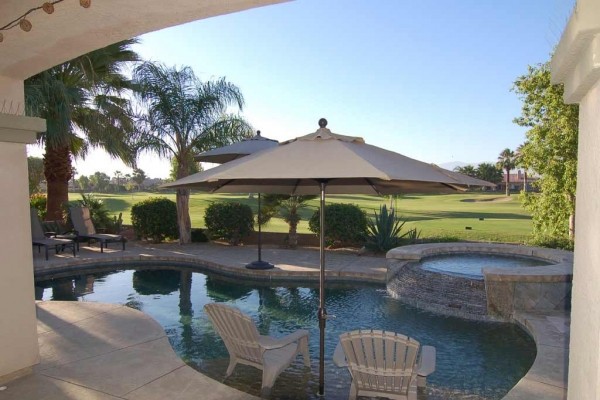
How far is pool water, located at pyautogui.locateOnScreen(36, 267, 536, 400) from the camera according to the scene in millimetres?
4922

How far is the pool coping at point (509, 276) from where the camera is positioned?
4375mm

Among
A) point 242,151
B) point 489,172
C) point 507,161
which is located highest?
point 507,161

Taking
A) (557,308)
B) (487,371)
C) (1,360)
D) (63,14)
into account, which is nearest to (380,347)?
(487,371)

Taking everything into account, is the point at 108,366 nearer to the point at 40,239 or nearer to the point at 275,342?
the point at 275,342

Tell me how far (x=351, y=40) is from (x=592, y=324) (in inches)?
470

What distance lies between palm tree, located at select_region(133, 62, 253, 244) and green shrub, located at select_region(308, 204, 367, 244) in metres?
4.87

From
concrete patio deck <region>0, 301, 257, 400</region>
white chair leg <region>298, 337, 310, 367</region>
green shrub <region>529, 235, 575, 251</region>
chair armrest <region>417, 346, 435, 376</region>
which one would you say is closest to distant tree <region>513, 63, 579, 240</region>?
green shrub <region>529, 235, 575, 251</region>

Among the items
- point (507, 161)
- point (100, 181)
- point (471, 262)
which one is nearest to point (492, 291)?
point (471, 262)

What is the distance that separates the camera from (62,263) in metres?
11.5

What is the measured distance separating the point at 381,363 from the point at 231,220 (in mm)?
11844

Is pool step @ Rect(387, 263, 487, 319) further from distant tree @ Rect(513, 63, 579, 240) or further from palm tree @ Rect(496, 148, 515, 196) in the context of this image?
palm tree @ Rect(496, 148, 515, 196)

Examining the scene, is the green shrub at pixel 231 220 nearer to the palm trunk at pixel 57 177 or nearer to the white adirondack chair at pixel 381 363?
the palm trunk at pixel 57 177

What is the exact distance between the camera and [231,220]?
15492mm

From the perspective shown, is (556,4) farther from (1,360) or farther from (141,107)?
(141,107)
